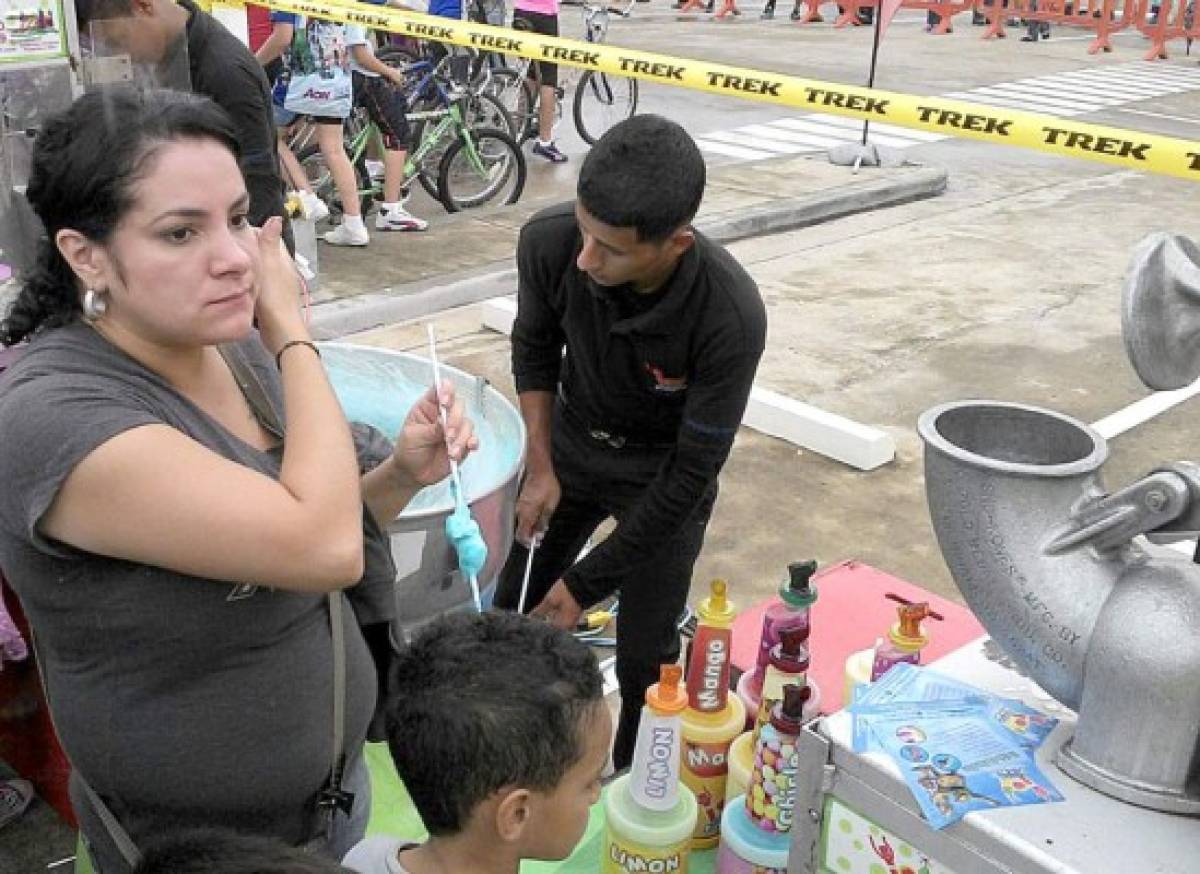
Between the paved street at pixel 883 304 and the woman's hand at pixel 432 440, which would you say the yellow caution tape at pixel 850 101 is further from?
the woman's hand at pixel 432 440

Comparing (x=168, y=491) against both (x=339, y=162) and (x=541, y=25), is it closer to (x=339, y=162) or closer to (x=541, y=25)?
(x=339, y=162)

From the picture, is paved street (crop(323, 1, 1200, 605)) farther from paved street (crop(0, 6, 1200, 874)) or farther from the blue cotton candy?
the blue cotton candy

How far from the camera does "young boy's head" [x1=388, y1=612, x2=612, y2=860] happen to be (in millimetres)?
1555

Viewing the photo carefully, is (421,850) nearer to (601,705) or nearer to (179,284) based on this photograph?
(601,705)

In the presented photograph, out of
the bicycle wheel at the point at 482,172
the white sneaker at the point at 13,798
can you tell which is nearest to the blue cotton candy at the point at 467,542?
the white sneaker at the point at 13,798

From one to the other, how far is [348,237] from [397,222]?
426 mm

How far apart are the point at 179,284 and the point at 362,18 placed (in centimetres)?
471

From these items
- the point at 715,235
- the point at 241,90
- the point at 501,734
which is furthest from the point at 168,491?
the point at 715,235

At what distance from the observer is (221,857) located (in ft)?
3.81

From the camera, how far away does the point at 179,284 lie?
1.50 metres

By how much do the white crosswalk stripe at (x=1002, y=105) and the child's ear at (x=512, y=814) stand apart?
7.65 meters

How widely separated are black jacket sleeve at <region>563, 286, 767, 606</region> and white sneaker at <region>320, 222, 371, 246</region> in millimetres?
4986

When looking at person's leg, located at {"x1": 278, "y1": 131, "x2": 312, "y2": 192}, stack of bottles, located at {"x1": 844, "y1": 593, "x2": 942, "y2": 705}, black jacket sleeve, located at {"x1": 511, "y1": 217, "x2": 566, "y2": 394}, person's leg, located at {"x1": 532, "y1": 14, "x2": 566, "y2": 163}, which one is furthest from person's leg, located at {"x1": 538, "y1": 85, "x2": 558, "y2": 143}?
stack of bottles, located at {"x1": 844, "y1": 593, "x2": 942, "y2": 705}

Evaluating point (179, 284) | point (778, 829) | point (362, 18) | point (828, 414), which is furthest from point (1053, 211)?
point (179, 284)
